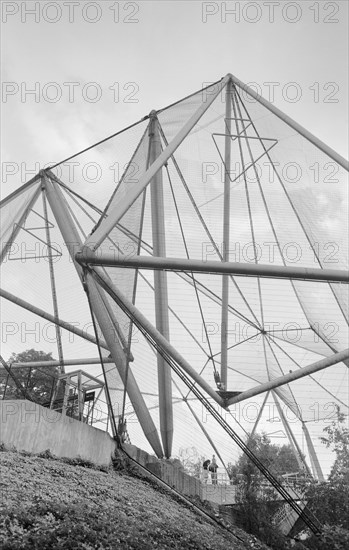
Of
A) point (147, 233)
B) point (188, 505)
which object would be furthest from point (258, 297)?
point (188, 505)

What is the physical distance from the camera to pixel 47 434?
16.6m

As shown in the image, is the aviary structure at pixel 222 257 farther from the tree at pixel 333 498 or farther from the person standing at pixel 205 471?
the person standing at pixel 205 471

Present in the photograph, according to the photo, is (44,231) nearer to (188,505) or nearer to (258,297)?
(258,297)

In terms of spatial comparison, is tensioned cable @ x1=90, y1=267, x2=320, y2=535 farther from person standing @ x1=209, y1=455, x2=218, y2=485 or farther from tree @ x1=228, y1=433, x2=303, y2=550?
person standing @ x1=209, y1=455, x2=218, y2=485

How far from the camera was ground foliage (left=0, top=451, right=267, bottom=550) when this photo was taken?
31.5ft

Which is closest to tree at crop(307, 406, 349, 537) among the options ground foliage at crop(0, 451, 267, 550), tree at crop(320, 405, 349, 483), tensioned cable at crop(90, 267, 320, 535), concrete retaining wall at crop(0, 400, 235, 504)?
tree at crop(320, 405, 349, 483)

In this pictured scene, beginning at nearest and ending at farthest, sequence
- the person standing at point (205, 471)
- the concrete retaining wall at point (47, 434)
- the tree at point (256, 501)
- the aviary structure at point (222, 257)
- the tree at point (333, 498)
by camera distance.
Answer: the concrete retaining wall at point (47, 434) < the aviary structure at point (222, 257) < the tree at point (333, 498) < the tree at point (256, 501) < the person standing at point (205, 471)

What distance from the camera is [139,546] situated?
10.4 metres

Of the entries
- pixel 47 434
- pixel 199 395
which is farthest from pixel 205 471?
pixel 199 395

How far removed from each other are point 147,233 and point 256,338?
5.34 m

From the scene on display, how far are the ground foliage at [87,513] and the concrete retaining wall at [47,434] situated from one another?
1.58 feet

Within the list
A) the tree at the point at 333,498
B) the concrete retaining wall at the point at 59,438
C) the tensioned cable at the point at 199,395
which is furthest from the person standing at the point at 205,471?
the tensioned cable at the point at 199,395

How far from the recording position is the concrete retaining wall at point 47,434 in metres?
15.9

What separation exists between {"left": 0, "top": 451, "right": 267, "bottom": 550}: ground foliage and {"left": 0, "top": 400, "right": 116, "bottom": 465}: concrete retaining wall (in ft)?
1.58
